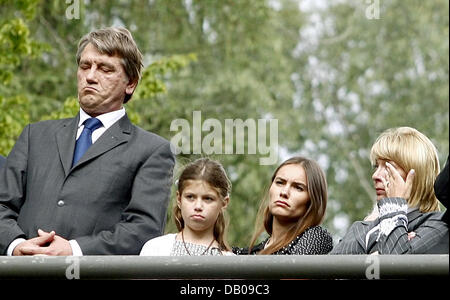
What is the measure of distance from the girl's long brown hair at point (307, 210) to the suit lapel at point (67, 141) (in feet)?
3.03

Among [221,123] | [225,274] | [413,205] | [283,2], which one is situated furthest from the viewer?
[283,2]

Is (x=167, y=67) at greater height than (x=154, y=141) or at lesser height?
greater

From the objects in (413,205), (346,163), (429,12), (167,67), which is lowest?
(413,205)

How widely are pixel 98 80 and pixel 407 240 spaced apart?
4.84ft

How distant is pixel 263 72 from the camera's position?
753 inches

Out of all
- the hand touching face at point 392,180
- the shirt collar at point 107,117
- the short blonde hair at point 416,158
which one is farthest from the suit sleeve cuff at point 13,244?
the short blonde hair at point 416,158

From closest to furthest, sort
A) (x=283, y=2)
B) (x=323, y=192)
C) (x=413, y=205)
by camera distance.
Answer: (x=413, y=205)
(x=323, y=192)
(x=283, y=2)

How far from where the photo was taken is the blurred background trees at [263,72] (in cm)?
1384

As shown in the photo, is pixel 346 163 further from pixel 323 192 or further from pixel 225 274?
pixel 225 274

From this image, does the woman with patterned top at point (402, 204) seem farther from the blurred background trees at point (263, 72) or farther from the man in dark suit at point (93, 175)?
the blurred background trees at point (263, 72)

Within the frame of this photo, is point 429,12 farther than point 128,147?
Yes
